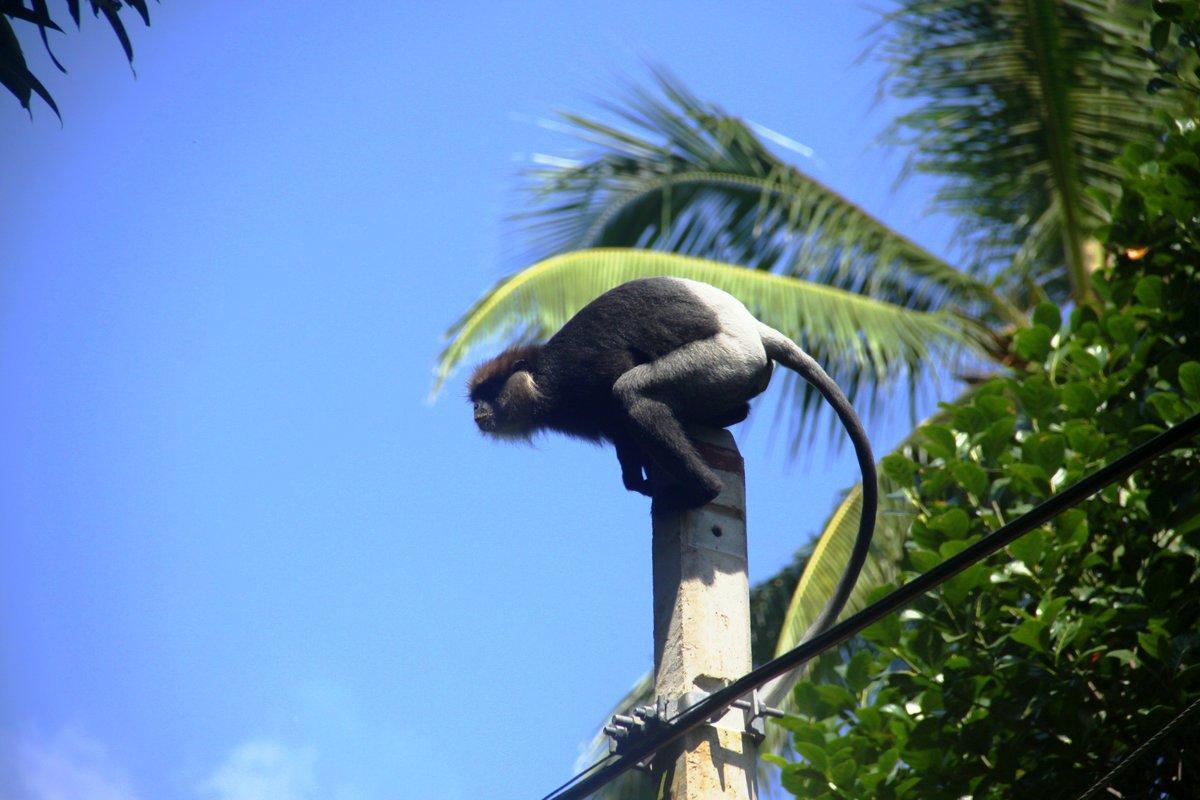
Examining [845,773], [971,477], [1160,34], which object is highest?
[1160,34]

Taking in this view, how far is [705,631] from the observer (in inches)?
128

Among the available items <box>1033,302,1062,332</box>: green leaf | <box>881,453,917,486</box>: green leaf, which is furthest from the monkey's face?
<box>1033,302,1062,332</box>: green leaf

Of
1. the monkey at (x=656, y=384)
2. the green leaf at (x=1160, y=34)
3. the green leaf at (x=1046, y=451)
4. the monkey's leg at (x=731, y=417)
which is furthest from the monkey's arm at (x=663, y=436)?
the green leaf at (x=1160, y=34)

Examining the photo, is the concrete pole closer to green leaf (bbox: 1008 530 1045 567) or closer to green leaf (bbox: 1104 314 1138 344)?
green leaf (bbox: 1008 530 1045 567)

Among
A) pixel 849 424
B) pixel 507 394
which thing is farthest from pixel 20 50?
pixel 849 424

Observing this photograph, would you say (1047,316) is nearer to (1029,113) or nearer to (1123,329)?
(1123,329)

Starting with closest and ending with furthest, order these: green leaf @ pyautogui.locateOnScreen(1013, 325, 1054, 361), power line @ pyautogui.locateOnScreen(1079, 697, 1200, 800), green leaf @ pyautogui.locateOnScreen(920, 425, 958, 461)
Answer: power line @ pyautogui.locateOnScreen(1079, 697, 1200, 800), green leaf @ pyautogui.locateOnScreen(920, 425, 958, 461), green leaf @ pyautogui.locateOnScreen(1013, 325, 1054, 361)

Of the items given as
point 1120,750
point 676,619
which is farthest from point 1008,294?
point 676,619

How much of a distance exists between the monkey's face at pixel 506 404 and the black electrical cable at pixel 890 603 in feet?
4.07

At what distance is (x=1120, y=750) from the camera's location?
143 inches

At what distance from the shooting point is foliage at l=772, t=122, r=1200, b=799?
3629 millimetres

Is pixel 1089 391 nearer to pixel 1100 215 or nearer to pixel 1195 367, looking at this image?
pixel 1195 367

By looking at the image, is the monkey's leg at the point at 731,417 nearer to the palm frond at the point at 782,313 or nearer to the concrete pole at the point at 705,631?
the concrete pole at the point at 705,631

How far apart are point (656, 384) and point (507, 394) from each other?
55 cm
